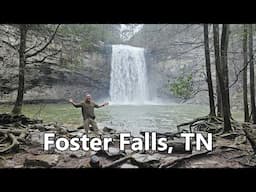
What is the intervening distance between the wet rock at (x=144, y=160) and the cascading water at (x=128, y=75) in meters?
7.87

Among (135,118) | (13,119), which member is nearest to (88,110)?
(13,119)

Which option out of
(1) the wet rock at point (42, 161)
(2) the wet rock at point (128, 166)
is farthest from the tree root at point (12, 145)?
(2) the wet rock at point (128, 166)

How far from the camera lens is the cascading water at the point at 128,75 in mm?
11797

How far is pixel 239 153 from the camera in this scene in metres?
3.71

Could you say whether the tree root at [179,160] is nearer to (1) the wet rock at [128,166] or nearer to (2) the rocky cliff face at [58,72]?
(1) the wet rock at [128,166]

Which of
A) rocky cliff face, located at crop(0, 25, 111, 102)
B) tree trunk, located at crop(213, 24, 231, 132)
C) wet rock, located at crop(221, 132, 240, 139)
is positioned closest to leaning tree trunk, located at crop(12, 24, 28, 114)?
rocky cliff face, located at crop(0, 25, 111, 102)

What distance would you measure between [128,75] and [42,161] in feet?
32.3

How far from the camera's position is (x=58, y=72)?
1041cm

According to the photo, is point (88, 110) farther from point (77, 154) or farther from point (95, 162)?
point (95, 162)

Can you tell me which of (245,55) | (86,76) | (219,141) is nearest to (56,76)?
(86,76)

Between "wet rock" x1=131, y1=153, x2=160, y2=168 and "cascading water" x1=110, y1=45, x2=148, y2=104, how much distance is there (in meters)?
7.87
